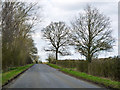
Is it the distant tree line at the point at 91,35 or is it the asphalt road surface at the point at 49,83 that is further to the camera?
the distant tree line at the point at 91,35

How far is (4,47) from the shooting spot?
25.1 meters

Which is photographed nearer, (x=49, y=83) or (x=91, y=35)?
(x=49, y=83)

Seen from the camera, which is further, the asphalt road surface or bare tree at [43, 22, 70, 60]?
bare tree at [43, 22, 70, 60]

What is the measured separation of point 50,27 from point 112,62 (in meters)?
45.2

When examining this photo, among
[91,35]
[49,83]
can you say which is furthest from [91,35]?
[49,83]

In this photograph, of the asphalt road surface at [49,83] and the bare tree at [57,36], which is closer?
the asphalt road surface at [49,83]

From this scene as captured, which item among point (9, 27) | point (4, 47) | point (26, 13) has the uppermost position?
point (26, 13)

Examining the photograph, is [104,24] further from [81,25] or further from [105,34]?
[81,25]

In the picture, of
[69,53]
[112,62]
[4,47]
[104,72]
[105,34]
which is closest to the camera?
[112,62]

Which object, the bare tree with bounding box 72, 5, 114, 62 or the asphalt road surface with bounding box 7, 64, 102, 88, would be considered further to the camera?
the bare tree with bounding box 72, 5, 114, 62

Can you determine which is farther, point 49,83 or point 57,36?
point 57,36

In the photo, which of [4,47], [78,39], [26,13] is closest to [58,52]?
[78,39]

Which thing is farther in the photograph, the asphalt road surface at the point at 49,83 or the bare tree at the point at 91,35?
the bare tree at the point at 91,35

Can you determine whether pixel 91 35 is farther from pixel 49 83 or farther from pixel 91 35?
pixel 49 83
